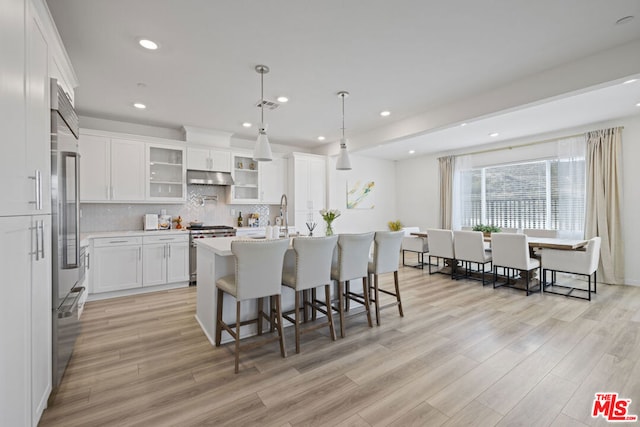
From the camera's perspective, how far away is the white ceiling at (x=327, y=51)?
2186mm

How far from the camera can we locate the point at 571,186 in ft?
17.3

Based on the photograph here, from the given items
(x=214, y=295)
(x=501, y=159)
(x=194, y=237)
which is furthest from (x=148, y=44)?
(x=501, y=159)

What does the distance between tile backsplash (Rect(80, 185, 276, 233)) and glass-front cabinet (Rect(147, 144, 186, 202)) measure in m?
0.27

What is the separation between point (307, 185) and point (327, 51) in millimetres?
3637

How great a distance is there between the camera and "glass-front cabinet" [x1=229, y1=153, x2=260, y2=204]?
18.5 ft

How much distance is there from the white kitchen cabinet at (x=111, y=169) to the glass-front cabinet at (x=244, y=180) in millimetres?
1518

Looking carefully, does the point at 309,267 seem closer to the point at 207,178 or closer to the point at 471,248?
the point at 207,178

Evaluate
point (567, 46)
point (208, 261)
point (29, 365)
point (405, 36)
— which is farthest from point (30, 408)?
point (567, 46)

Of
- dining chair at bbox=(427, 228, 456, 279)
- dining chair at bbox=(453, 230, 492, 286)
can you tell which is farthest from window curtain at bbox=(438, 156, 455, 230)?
dining chair at bbox=(453, 230, 492, 286)

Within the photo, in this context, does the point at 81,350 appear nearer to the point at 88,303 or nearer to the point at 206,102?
the point at 88,303

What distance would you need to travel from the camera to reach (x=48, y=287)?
1.84m

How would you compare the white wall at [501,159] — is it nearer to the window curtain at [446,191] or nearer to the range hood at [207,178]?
the window curtain at [446,191]

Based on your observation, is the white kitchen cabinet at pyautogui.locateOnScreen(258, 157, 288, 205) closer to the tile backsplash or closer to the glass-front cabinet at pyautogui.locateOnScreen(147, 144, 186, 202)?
the tile backsplash

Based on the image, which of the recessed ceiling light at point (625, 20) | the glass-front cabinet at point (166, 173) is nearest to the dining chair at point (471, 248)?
the recessed ceiling light at point (625, 20)
